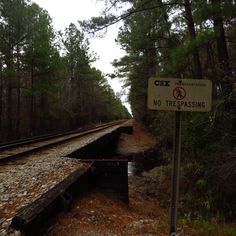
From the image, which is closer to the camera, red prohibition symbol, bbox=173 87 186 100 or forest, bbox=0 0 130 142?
red prohibition symbol, bbox=173 87 186 100

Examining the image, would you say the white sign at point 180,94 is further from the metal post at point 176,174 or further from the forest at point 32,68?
the forest at point 32,68

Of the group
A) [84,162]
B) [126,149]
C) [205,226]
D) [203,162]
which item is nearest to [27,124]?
[126,149]

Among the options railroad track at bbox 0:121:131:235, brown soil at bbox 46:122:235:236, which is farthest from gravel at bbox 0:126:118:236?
brown soil at bbox 46:122:235:236

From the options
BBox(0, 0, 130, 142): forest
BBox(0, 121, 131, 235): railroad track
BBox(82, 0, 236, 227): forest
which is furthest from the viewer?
BBox(0, 0, 130, 142): forest

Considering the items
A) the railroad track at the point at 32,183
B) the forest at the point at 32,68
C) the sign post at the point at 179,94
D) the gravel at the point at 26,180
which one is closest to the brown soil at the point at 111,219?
the railroad track at the point at 32,183

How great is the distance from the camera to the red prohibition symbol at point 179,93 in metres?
3.49

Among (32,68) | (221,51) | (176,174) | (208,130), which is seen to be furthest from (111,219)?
(32,68)

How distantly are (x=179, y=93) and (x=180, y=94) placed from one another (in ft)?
0.06

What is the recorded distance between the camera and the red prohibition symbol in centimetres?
349

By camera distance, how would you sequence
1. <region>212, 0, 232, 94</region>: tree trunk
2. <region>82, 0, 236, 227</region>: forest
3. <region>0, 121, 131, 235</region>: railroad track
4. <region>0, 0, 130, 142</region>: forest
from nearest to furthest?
<region>0, 121, 131, 235</region>: railroad track < <region>82, 0, 236, 227</region>: forest < <region>212, 0, 232, 94</region>: tree trunk < <region>0, 0, 130, 142</region>: forest

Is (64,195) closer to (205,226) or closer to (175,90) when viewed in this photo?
(205,226)

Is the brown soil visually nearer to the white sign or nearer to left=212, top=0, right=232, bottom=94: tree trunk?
the white sign

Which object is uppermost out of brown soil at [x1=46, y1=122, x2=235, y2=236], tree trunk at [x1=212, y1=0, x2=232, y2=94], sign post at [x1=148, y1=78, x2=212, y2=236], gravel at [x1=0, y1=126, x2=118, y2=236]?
tree trunk at [x1=212, y1=0, x2=232, y2=94]

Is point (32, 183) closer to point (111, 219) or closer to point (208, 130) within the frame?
point (111, 219)
